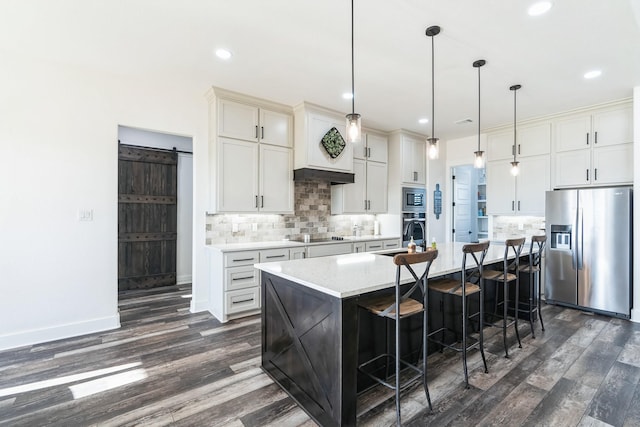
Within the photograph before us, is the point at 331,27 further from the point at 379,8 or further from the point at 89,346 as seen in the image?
the point at 89,346

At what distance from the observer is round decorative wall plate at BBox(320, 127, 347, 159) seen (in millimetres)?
4580

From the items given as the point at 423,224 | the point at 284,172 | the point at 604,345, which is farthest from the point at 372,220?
the point at 604,345

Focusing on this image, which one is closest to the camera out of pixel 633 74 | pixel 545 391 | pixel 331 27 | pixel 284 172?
pixel 545 391

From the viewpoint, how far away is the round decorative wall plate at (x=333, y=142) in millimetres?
4580

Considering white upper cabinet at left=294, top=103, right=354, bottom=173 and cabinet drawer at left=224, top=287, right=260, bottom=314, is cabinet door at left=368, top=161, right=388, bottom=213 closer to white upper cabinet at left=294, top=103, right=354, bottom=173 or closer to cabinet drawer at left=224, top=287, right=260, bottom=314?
white upper cabinet at left=294, top=103, right=354, bottom=173

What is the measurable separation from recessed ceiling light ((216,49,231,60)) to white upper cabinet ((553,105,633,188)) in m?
4.75

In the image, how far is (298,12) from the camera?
2.38 m

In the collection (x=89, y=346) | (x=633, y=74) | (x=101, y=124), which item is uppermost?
(x=633, y=74)

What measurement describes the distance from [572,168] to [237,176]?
4.77m

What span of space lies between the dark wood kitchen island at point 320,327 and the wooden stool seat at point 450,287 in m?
0.16

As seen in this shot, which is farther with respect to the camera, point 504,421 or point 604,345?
point 604,345

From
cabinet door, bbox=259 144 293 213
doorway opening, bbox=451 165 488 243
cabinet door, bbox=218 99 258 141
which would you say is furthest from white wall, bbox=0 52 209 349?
doorway opening, bbox=451 165 488 243

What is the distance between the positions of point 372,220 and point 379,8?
13.1 feet

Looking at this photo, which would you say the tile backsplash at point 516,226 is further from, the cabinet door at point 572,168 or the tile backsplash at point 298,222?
the tile backsplash at point 298,222
